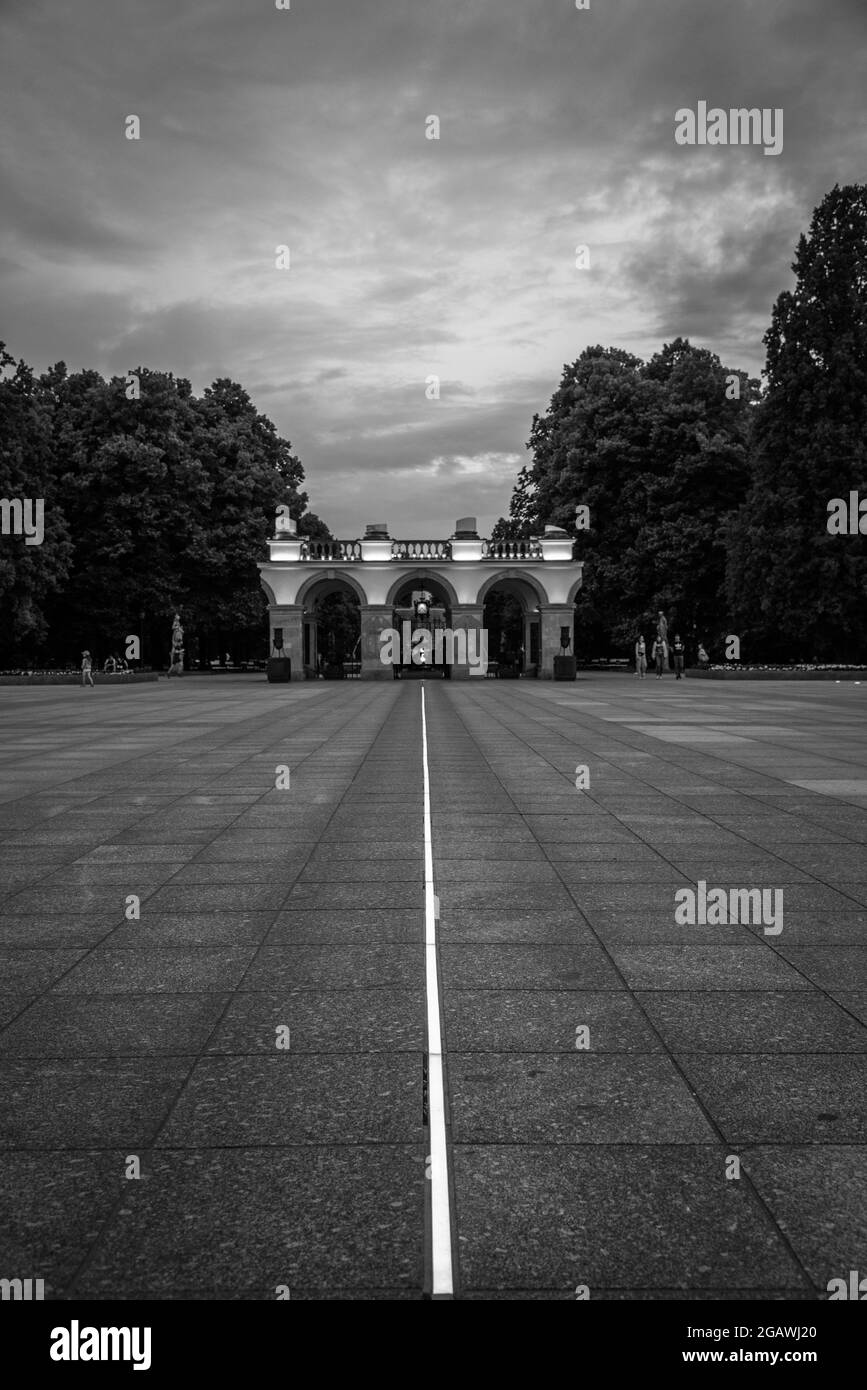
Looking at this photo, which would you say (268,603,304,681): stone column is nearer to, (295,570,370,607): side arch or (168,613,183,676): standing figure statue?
(295,570,370,607): side arch

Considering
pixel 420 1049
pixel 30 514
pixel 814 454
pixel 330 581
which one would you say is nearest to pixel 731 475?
pixel 814 454

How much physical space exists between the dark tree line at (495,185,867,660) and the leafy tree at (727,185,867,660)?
0.06 metres

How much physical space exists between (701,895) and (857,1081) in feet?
9.91

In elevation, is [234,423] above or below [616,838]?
above

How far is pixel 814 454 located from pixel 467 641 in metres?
15.9

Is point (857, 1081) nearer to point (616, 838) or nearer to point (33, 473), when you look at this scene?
point (616, 838)

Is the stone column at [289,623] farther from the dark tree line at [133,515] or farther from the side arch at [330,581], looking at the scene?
the dark tree line at [133,515]

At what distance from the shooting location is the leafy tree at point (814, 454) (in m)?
45.4

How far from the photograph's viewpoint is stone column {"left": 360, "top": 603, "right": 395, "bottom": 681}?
49.5 m

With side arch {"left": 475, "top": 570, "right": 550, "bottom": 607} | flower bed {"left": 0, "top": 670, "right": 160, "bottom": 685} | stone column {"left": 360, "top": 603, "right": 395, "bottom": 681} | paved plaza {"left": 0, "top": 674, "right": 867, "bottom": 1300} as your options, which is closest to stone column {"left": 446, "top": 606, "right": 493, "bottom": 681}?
side arch {"left": 475, "top": 570, "right": 550, "bottom": 607}

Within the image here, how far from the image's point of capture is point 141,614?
5388 centimetres

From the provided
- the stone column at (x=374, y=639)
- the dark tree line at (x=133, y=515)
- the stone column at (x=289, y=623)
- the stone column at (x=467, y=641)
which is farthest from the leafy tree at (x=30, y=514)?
the stone column at (x=467, y=641)
